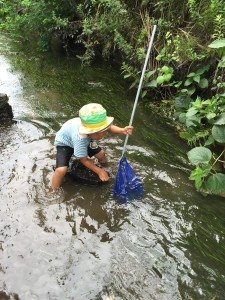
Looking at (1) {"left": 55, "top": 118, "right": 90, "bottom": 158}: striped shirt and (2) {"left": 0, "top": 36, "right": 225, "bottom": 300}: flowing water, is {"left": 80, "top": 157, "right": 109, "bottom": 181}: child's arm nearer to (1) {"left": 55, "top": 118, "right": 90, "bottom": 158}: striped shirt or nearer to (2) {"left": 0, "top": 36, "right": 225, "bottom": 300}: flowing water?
(1) {"left": 55, "top": 118, "right": 90, "bottom": 158}: striped shirt

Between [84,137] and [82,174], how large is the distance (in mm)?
623

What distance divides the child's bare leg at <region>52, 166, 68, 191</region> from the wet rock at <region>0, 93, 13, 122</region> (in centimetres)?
199

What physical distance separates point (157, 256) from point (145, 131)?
255 centimetres

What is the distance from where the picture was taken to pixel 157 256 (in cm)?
294

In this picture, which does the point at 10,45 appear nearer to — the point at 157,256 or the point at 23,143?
the point at 23,143

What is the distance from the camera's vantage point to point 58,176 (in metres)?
3.73

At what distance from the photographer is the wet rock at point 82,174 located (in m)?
3.97

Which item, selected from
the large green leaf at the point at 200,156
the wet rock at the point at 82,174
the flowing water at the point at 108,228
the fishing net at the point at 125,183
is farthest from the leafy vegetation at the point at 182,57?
the wet rock at the point at 82,174

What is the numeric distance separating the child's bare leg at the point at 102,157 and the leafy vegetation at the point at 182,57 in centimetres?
103

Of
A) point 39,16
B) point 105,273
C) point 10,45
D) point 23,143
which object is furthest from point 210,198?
point 10,45

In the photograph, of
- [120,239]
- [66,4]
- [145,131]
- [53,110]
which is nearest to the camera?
[120,239]

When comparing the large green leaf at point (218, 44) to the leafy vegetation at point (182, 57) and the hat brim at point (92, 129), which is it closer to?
the leafy vegetation at point (182, 57)

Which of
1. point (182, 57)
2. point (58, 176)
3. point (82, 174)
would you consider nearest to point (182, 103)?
point (182, 57)

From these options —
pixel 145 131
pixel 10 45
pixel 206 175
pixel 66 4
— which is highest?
pixel 66 4
